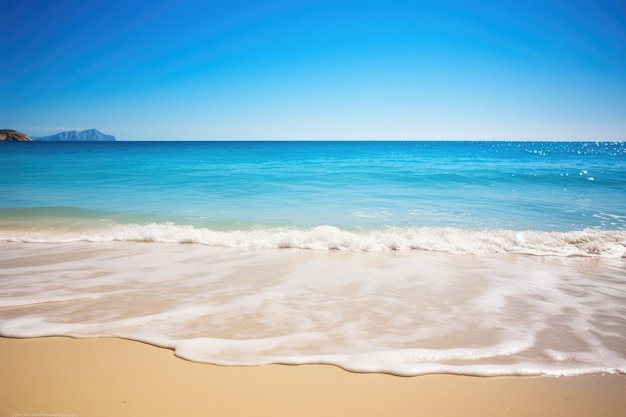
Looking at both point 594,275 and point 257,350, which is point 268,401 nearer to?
point 257,350

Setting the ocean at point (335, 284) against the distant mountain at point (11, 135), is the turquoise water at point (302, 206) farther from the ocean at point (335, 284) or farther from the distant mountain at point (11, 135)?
the distant mountain at point (11, 135)

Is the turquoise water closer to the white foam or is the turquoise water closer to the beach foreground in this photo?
the white foam

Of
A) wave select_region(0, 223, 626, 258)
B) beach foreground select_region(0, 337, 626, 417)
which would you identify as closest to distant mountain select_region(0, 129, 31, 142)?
wave select_region(0, 223, 626, 258)

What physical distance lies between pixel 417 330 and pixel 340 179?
699 inches

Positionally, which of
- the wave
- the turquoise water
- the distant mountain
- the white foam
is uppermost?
the distant mountain

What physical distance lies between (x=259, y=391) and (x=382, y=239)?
18.2 ft

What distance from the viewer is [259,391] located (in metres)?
2.53

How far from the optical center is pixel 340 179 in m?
21.0

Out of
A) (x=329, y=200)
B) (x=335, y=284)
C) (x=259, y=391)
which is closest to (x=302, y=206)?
(x=329, y=200)

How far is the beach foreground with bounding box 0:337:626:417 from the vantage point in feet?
7.71

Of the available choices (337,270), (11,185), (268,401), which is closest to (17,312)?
(268,401)

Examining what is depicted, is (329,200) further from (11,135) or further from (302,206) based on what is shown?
(11,135)

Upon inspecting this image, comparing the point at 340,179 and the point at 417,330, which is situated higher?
the point at 340,179

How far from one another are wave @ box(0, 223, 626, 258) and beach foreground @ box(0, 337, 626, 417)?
453cm
